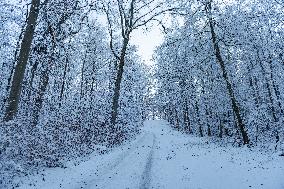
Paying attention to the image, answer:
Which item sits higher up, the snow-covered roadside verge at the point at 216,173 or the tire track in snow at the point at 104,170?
the snow-covered roadside verge at the point at 216,173

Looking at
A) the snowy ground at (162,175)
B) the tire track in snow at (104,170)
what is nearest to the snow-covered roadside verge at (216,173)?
the snowy ground at (162,175)

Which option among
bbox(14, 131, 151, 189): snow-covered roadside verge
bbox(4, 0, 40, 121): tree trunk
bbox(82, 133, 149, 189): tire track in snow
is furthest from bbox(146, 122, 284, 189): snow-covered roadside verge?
bbox(4, 0, 40, 121): tree trunk

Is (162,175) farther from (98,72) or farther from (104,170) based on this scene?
(98,72)

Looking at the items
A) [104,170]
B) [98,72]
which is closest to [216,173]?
[104,170]

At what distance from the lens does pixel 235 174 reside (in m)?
12.0

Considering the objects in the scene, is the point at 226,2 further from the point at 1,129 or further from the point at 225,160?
the point at 1,129

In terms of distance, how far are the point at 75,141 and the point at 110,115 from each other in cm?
1018

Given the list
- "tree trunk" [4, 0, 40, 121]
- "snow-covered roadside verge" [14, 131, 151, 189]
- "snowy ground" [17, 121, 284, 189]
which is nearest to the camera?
"snow-covered roadside verge" [14, 131, 151, 189]

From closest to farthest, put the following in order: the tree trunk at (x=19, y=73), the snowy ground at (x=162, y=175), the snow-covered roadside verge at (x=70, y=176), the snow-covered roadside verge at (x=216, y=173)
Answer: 1. the snow-covered roadside verge at (x=70, y=176)
2. the snowy ground at (x=162, y=175)
3. the snow-covered roadside verge at (x=216, y=173)
4. the tree trunk at (x=19, y=73)

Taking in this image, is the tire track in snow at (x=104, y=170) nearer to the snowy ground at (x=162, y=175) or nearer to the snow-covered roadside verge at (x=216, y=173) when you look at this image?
the snowy ground at (x=162, y=175)

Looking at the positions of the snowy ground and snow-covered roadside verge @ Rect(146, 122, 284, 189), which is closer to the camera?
the snowy ground

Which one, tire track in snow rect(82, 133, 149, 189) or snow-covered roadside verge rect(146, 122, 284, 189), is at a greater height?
snow-covered roadside verge rect(146, 122, 284, 189)

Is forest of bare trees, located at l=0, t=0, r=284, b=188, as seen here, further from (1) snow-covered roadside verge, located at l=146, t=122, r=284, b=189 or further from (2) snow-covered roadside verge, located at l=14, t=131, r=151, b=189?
(1) snow-covered roadside verge, located at l=146, t=122, r=284, b=189

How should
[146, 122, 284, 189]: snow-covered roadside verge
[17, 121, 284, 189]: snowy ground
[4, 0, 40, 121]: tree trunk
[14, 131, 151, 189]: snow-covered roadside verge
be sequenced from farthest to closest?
[4, 0, 40, 121]: tree trunk → [146, 122, 284, 189]: snow-covered roadside verge → [17, 121, 284, 189]: snowy ground → [14, 131, 151, 189]: snow-covered roadside verge
